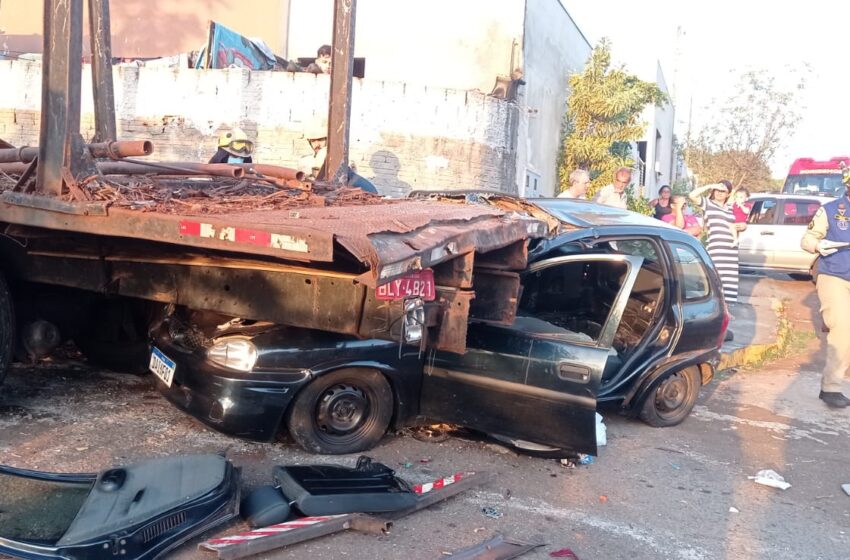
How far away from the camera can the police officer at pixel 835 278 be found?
654 centimetres

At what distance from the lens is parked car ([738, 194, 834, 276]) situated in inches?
602

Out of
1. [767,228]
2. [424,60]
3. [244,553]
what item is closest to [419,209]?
[244,553]

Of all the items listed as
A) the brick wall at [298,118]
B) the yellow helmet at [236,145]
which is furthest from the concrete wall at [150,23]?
the yellow helmet at [236,145]

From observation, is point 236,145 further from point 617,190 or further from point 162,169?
point 617,190

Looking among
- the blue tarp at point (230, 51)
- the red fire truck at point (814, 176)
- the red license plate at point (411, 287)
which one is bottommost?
the red license plate at point (411, 287)

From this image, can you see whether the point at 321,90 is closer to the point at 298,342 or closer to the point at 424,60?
the point at 424,60

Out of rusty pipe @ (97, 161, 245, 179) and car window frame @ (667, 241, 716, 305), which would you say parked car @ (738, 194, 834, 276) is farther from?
rusty pipe @ (97, 161, 245, 179)

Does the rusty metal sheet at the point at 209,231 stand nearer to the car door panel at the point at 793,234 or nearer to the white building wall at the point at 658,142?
the car door panel at the point at 793,234

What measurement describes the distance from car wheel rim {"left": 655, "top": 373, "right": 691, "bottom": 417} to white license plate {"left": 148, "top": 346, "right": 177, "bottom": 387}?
3.52 meters

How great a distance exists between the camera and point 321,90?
1130 centimetres

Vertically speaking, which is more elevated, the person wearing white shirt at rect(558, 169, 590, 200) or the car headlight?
the person wearing white shirt at rect(558, 169, 590, 200)

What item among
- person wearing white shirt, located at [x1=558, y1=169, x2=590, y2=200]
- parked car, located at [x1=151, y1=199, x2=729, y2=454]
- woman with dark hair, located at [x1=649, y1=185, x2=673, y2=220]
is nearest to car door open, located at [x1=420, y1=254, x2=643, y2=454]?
parked car, located at [x1=151, y1=199, x2=729, y2=454]

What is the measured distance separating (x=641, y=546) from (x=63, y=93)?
3887 millimetres

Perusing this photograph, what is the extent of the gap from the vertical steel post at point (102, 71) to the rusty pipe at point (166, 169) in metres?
1.01
